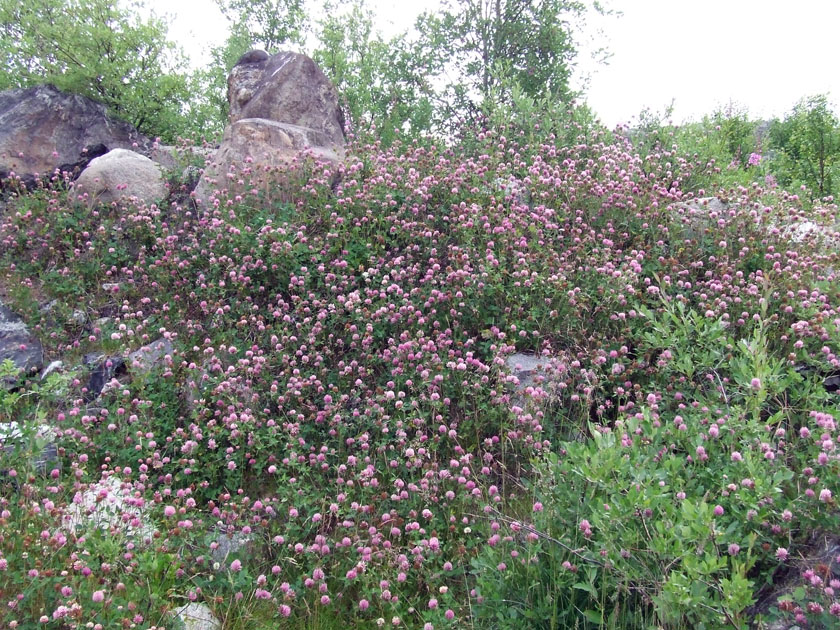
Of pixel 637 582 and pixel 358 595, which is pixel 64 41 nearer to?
pixel 358 595

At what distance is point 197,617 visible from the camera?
3484 mm

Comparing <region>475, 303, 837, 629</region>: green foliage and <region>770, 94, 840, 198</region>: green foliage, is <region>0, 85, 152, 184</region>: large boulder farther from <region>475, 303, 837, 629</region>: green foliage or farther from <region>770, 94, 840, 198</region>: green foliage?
<region>770, 94, 840, 198</region>: green foliage

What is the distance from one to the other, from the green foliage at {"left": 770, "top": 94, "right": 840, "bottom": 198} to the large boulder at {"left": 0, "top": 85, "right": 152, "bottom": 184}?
43.3 feet

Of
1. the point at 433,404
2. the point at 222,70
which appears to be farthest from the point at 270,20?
the point at 433,404

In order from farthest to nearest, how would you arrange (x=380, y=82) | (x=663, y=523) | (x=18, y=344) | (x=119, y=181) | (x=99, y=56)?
1. (x=380, y=82)
2. (x=99, y=56)
3. (x=119, y=181)
4. (x=18, y=344)
5. (x=663, y=523)

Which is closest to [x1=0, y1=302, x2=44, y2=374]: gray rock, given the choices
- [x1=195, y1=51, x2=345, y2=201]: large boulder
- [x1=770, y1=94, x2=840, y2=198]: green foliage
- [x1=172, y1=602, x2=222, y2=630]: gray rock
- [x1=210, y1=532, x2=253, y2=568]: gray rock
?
[x1=195, y1=51, x2=345, y2=201]: large boulder

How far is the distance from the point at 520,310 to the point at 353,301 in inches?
56.3

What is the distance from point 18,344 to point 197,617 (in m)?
4.51

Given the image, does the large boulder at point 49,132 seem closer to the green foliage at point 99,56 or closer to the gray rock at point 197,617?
the green foliage at point 99,56

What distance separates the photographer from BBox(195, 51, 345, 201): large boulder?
323 inches

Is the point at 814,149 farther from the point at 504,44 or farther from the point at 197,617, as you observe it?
the point at 197,617

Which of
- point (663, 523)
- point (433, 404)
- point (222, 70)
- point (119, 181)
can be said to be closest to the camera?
point (663, 523)

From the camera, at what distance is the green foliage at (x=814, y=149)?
1398 centimetres

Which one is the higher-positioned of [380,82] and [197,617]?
[380,82]
